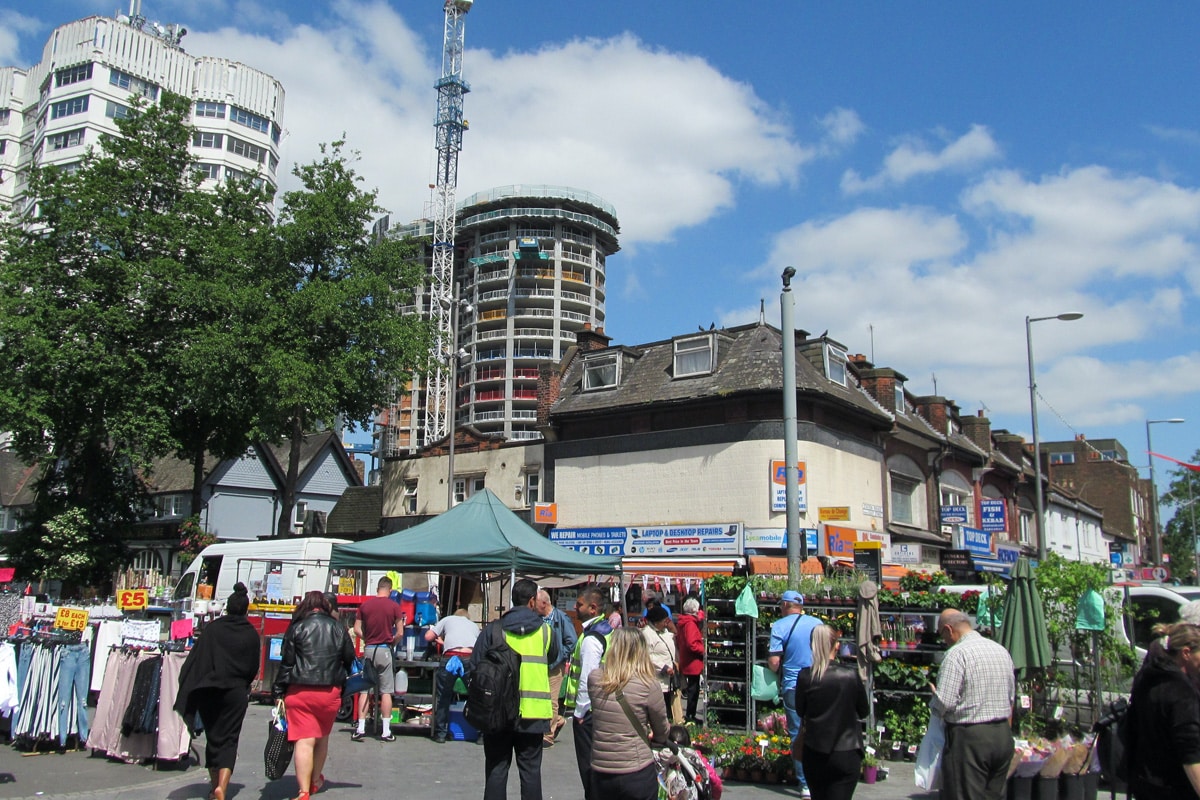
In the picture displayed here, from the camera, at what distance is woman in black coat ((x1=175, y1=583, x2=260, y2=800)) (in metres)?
8.17

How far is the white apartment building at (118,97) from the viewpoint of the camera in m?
67.4

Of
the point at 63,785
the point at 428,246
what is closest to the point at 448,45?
the point at 428,246

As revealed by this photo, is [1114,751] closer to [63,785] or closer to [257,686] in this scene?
[63,785]

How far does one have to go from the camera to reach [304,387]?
29.2 meters

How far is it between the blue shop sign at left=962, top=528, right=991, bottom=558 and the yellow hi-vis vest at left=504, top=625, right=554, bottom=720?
26.9 meters

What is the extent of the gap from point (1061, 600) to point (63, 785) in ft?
33.4

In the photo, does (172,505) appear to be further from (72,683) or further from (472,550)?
(72,683)

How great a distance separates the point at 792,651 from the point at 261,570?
57.3ft

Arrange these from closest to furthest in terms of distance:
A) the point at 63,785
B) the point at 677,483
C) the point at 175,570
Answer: the point at 63,785, the point at 677,483, the point at 175,570

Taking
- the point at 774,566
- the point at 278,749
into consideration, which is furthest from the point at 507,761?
the point at 774,566

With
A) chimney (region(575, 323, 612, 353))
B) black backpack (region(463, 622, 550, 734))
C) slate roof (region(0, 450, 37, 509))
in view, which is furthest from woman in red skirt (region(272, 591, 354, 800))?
slate roof (region(0, 450, 37, 509))

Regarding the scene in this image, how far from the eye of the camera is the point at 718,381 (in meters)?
27.3

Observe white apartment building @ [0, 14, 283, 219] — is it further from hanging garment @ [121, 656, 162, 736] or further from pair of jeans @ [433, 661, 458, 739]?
hanging garment @ [121, 656, 162, 736]

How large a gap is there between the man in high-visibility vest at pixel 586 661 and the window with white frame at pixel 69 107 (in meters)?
71.9
